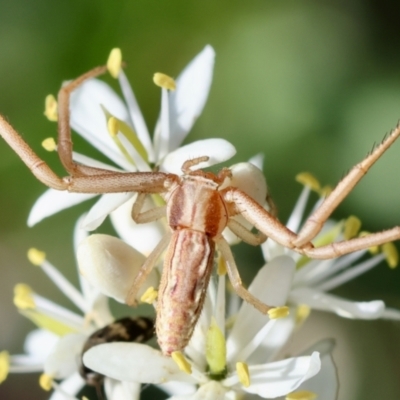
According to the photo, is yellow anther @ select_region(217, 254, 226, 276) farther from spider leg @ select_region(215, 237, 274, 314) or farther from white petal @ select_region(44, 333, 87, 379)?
white petal @ select_region(44, 333, 87, 379)

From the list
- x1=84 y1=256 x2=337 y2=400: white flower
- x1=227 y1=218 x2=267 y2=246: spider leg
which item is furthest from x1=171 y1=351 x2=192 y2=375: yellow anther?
x1=227 y1=218 x2=267 y2=246: spider leg

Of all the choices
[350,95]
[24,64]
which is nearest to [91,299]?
[24,64]

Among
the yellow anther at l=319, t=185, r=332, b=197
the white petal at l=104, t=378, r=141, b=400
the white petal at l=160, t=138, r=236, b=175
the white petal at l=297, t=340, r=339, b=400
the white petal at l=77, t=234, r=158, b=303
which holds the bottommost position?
the white petal at l=297, t=340, r=339, b=400

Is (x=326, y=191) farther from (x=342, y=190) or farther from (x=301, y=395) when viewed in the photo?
(x=301, y=395)

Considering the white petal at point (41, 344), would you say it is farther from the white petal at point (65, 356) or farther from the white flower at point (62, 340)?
the white petal at point (65, 356)

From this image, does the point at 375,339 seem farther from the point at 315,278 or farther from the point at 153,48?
the point at 153,48


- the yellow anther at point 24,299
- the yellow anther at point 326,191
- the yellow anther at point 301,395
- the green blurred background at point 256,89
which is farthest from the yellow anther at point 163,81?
the green blurred background at point 256,89

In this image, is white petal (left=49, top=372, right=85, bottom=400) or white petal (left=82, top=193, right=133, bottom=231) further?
white petal (left=49, top=372, right=85, bottom=400)
